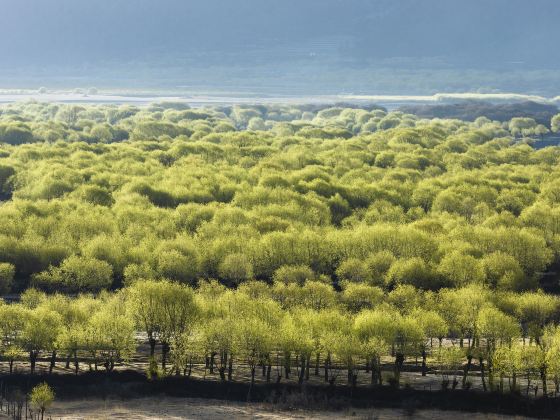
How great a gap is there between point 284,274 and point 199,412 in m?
29.5

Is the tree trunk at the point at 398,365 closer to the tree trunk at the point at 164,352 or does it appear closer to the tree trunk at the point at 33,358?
the tree trunk at the point at 164,352

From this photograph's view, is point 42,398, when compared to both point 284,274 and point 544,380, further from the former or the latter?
point 544,380

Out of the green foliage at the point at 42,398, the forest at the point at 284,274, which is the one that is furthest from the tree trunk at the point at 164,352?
the green foliage at the point at 42,398

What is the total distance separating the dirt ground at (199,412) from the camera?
64250 millimetres

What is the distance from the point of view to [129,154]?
191375 millimetres

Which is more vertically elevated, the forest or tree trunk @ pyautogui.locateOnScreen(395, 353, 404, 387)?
the forest

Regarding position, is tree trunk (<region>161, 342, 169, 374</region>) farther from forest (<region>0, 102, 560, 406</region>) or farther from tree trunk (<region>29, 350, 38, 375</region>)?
tree trunk (<region>29, 350, 38, 375</region>)

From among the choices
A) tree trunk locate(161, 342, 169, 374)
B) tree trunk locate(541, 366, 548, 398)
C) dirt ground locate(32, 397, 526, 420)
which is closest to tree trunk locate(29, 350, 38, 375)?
dirt ground locate(32, 397, 526, 420)

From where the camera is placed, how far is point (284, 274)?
93000 mm

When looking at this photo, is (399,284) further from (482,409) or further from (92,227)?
(92,227)

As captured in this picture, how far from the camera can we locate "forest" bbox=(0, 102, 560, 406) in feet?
231

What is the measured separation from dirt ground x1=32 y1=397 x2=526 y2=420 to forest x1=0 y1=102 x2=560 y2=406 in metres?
3.89

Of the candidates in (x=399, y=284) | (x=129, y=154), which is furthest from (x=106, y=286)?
(x=129, y=154)

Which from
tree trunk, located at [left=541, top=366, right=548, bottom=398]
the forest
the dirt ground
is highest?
the forest
